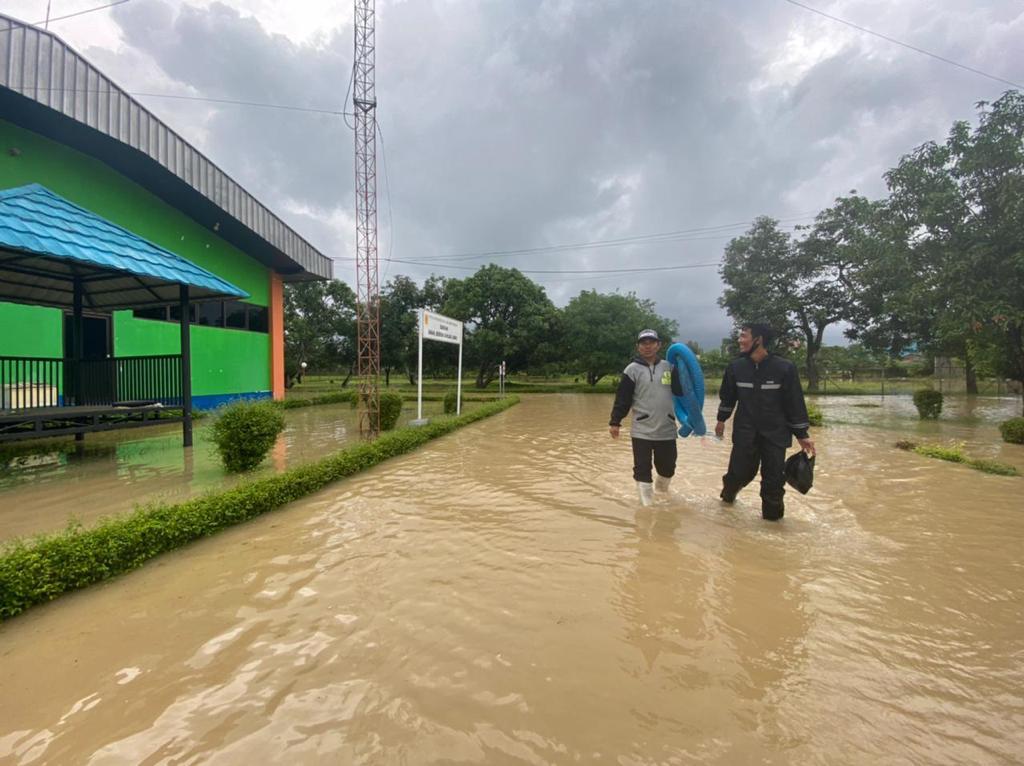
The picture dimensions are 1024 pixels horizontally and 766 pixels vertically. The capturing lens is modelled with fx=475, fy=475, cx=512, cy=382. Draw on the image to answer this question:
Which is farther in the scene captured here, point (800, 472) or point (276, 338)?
point (276, 338)

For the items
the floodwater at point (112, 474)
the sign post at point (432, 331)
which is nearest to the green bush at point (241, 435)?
the floodwater at point (112, 474)

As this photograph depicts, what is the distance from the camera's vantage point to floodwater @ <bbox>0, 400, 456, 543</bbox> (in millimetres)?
4652

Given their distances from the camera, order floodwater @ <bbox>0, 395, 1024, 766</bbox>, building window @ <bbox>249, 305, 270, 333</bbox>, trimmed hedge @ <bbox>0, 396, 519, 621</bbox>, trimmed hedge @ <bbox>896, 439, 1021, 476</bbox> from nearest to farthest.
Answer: floodwater @ <bbox>0, 395, 1024, 766</bbox>
trimmed hedge @ <bbox>0, 396, 519, 621</bbox>
trimmed hedge @ <bbox>896, 439, 1021, 476</bbox>
building window @ <bbox>249, 305, 270, 333</bbox>

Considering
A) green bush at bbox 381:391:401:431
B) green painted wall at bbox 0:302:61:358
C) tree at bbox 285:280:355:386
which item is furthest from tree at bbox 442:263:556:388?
green painted wall at bbox 0:302:61:358

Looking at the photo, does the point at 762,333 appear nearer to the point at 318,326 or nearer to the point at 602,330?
the point at 602,330

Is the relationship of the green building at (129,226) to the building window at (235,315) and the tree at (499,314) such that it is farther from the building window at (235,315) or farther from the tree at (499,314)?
the tree at (499,314)

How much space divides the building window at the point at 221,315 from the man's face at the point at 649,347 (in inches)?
542

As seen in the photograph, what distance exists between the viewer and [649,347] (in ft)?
15.4

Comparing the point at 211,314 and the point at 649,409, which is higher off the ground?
the point at 211,314

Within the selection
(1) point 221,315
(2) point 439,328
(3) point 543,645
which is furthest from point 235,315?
(3) point 543,645

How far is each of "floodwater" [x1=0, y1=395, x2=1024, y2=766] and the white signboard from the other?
676 cm

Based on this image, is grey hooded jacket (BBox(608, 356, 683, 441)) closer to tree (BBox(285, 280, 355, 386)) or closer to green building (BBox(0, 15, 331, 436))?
green building (BBox(0, 15, 331, 436))

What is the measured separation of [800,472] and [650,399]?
146cm

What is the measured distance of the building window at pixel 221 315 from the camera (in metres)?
13.8
